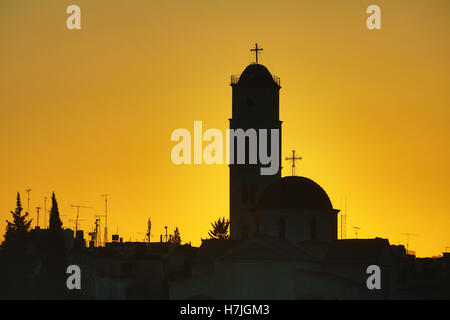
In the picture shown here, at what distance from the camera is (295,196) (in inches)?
5463

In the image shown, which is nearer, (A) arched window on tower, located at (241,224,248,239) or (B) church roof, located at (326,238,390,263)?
(B) church roof, located at (326,238,390,263)

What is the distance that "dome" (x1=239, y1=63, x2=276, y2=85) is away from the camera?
144 metres

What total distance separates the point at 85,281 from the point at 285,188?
2081cm

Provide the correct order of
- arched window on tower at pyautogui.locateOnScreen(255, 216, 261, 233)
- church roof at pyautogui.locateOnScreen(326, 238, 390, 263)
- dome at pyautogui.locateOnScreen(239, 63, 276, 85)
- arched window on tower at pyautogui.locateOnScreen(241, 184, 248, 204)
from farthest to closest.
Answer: dome at pyautogui.locateOnScreen(239, 63, 276, 85) → arched window on tower at pyautogui.locateOnScreen(241, 184, 248, 204) → arched window on tower at pyautogui.locateOnScreen(255, 216, 261, 233) → church roof at pyautogui.locateOnScreen(326, 238, 390, 263)

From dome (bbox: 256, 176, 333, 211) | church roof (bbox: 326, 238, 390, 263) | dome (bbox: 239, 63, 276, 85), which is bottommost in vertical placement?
church roof (bbox: 326, 238, 390, 263)

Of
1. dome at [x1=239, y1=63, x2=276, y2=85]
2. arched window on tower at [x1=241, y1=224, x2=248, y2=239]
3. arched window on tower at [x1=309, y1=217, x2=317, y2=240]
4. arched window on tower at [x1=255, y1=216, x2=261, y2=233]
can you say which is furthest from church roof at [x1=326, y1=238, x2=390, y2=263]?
dome at [x1=239, y1=63, x2=276, y2=85]

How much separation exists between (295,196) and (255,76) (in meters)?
11.4

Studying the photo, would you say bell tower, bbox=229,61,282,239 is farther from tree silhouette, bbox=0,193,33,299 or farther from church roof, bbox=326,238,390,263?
tree silhouette, bbox=0,193,33,299

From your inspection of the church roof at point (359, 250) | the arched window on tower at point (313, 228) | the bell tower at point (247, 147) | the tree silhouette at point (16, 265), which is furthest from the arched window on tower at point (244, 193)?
the tree silhouette at point (16, 265)

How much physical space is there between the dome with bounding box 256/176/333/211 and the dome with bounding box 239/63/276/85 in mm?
9041

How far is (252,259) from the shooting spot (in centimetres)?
13188

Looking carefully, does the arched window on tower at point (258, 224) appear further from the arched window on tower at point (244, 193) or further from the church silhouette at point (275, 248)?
the arched window on tower at point (244, 193)

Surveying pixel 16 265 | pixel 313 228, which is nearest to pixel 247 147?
pixel 313 228

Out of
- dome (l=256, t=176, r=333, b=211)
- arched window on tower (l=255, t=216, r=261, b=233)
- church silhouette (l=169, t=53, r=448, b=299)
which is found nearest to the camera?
church silhouette (l=169, t=53, r=448, b=299)
